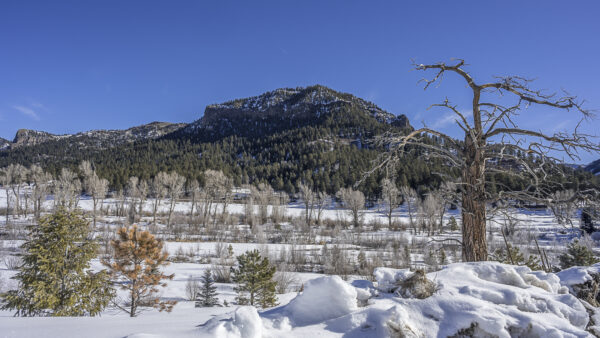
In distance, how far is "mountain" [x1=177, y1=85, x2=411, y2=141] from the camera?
439 feet

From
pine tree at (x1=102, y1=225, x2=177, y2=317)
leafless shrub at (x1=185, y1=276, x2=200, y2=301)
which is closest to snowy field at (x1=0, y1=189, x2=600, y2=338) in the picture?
pine tree at (x1=102, y1=225, x2=177, y2=317)

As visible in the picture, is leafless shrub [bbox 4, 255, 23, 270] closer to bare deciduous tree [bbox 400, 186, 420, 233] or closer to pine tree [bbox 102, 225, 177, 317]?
pine tree [bbox 102, 225, 177, 317]

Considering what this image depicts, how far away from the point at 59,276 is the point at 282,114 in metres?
145

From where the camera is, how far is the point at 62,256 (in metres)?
8.44

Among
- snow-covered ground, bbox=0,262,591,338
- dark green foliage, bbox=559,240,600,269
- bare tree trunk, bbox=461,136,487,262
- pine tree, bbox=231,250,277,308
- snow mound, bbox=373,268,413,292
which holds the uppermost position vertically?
bare tree trunk, bbox=461,136,487,262

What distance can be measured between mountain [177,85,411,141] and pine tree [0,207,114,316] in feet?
399

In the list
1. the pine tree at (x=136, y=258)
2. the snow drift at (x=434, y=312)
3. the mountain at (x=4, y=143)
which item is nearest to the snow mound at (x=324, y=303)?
the snow drift at (x=434, y=312)

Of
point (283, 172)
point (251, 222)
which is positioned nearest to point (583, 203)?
point (251, 222)

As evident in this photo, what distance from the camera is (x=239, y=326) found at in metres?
2.32

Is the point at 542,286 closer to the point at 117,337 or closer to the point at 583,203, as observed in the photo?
the point at 583,203

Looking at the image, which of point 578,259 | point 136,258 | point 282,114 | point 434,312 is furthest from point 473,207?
point 282,114

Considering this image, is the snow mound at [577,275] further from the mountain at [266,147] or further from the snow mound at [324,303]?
the mountain at [266,147]

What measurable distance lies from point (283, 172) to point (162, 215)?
4464 centimetres

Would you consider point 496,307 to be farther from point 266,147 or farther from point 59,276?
point 266,147
